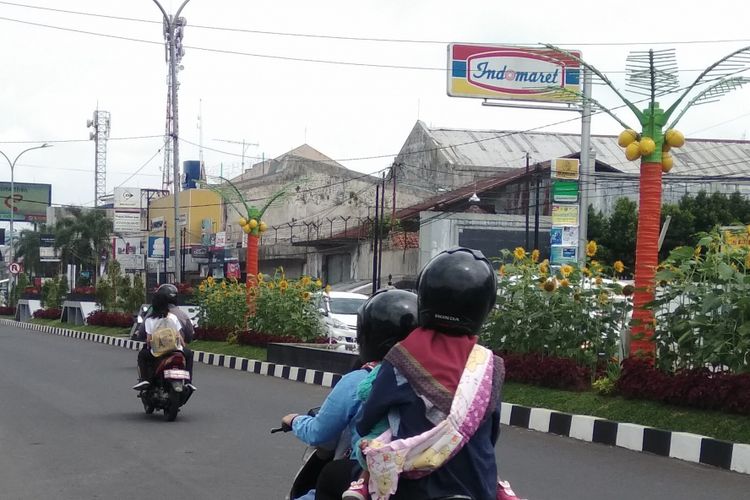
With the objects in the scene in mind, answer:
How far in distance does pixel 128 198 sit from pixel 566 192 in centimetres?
5009

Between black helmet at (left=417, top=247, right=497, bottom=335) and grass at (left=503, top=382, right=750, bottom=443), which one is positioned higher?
black helmet at (left=417, top=247, right=497, bottom=335)

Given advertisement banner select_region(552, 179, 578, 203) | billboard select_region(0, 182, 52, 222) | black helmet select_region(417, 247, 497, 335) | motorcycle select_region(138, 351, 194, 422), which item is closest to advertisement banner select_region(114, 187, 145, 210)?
billboard select_region(0, 182, 52, 222)

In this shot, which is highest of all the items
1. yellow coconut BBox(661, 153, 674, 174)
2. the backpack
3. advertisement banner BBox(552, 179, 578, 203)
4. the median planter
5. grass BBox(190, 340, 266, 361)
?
advertisement banner BBox(552, 179, 578, 203)

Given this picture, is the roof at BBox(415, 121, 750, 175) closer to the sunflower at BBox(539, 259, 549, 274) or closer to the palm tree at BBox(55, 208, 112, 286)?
the palm tree at BBox(55, 208, 112, 286)

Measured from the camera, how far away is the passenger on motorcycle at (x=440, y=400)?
2803 millimetres

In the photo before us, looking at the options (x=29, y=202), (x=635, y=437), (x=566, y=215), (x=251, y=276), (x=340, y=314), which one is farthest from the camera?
(x=29, y=202)

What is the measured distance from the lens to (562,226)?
2567 cm

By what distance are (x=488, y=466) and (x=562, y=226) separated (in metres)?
23.2

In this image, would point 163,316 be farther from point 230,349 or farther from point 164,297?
point 230,349

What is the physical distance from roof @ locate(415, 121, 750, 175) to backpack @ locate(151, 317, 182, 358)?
4093 cm

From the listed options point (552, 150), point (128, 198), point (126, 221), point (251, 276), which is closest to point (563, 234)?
point (251, 276)

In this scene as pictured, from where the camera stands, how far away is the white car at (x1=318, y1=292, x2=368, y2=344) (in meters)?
20.8

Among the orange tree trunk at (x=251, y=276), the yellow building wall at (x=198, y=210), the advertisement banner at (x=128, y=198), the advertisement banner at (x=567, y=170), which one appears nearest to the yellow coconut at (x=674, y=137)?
the orange tree trunk at (x=251, y=276)

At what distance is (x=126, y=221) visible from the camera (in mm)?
63750
